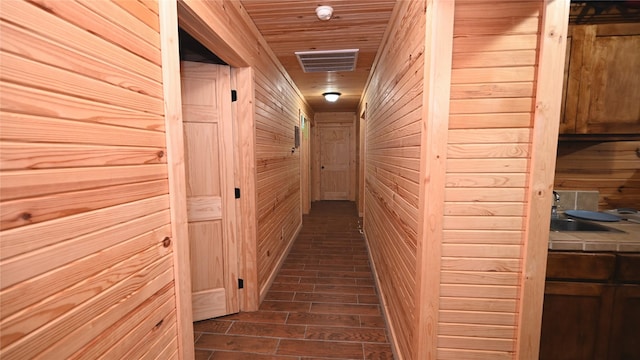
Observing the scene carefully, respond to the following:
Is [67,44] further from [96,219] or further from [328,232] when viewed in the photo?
[328,232]

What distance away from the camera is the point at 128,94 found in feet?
2.83

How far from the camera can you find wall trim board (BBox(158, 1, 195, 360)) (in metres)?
1.04

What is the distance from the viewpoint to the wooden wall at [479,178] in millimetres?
1103

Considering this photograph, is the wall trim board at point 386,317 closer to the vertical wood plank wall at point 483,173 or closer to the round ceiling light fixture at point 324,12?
the vertical wood plank wall at point 483,173

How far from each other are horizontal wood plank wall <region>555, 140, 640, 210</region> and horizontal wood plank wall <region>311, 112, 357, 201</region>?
16.1ft

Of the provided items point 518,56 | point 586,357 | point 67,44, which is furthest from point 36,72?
point 586,357

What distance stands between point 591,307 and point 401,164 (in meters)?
1.21

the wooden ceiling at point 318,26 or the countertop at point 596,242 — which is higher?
the wooden ceiling at point 318,26

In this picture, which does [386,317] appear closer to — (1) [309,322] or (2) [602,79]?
(1) [309,322]

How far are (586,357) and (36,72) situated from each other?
2.52m

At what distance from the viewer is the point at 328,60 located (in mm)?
2895

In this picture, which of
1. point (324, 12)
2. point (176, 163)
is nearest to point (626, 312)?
point (176, 163)

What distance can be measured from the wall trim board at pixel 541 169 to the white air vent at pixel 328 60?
1.83 metres

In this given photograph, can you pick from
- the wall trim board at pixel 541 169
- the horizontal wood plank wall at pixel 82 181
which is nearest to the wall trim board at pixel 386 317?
the wall trim board at pixel 541 169
